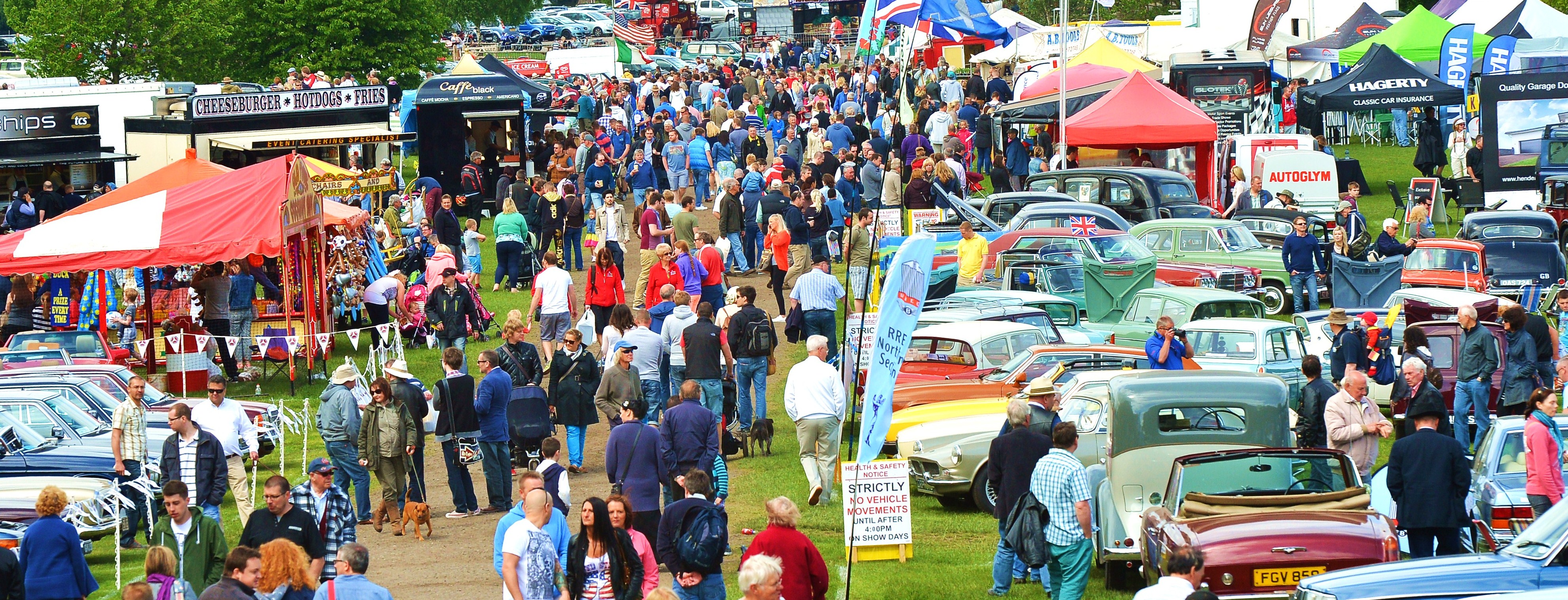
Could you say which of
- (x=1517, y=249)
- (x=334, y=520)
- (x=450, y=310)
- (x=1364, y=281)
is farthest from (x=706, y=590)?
(x=1517, y=249)

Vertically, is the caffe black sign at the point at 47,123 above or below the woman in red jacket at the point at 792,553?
above

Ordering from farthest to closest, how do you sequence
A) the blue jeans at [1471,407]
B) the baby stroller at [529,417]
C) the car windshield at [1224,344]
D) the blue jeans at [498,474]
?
the car windshield at [1224,344], the blue jeans at [1471,407], the baby stroller at [529,417], the blue jeans at [498,474]

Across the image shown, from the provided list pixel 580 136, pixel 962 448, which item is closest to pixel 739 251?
pixel 580 136

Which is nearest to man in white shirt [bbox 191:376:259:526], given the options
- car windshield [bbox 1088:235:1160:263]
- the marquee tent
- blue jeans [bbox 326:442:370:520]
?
blue jeans [bbox 326:442:370:520]

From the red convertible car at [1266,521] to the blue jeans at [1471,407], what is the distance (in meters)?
5.00

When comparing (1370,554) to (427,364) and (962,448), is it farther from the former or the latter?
(427,364)

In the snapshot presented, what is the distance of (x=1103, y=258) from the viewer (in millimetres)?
21734

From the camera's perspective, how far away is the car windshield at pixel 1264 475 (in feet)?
37.1

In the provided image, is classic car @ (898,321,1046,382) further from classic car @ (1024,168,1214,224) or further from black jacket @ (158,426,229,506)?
classic car @ (1024,168,1214,224)

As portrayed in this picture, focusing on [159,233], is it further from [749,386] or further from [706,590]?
[706,590]

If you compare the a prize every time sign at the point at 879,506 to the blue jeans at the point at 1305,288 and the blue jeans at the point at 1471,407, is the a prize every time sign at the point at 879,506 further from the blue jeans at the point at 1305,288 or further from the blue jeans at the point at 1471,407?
the blue jeans at the point at 1305,288

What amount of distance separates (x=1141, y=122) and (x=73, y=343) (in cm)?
1823

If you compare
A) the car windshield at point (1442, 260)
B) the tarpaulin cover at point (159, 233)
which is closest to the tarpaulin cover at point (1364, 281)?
the car windshield at point (1442, 260)

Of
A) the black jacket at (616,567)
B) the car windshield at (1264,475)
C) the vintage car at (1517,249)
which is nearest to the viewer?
the black jacket at (616,567)
